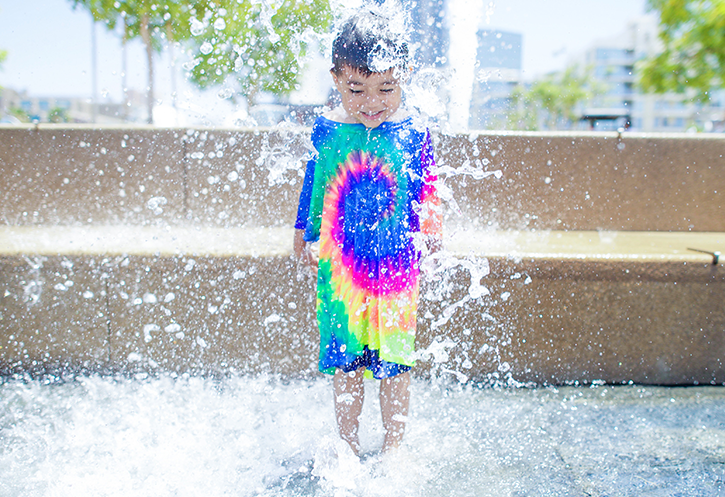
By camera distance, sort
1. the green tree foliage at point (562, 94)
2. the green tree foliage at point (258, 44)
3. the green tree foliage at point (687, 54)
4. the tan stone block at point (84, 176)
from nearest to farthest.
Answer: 1. the green tree foliage at point (258, 44)
2. the tan stone block at point (84, 176)
3. the green tree foliage at point (687, 54)
4. the green tree foliage at point (562, 94)

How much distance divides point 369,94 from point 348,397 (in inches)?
38.9

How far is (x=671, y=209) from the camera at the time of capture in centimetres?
363

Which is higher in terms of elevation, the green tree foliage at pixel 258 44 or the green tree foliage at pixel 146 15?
the green tree foliage at pixel 146 15

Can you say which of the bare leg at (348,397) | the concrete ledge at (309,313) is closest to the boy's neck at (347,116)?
the bare leg at (348,397)

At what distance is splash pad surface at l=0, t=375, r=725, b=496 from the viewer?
1773 millimetres

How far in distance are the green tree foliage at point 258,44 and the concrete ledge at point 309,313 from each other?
1.21 meters

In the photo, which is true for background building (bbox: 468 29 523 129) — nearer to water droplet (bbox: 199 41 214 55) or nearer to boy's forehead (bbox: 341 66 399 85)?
boy's forehead (bbox: 341 66 399 85)

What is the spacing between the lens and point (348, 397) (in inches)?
72.4

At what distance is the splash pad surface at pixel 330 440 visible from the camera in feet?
5.82

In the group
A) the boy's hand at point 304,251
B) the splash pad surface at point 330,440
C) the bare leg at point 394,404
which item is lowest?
the splash pad surface at point 330,440

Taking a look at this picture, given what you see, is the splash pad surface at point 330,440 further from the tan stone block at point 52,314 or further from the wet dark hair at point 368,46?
the wet dark hair at point 368,46

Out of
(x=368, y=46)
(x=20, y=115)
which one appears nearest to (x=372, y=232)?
(x=368, y=46)

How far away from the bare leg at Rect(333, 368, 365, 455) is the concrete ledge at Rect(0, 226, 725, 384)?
83 centimetres

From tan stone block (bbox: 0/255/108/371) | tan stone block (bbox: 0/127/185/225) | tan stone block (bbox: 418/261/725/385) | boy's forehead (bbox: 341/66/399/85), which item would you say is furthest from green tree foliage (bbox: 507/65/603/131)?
boy's forehead (bbox: 341/66/399/85)
